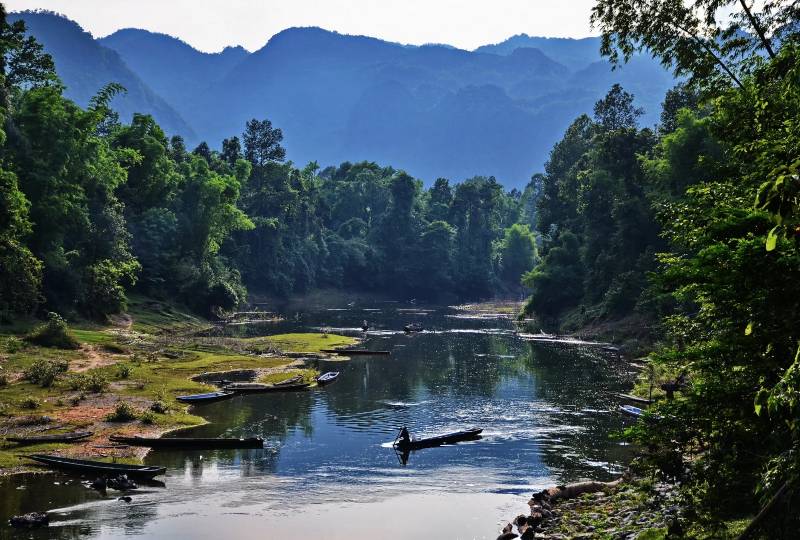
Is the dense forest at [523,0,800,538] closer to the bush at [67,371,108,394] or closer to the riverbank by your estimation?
the riverbank

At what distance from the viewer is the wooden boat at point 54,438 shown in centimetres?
4097

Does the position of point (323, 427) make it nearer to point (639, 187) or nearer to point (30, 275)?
point (30, 275)

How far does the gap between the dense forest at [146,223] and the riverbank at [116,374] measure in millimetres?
6391

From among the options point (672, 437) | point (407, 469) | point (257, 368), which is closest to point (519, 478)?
point (407, 469)

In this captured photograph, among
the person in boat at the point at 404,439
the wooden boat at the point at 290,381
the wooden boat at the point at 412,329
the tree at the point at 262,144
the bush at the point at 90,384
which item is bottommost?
the person in boat at the point at 404,439

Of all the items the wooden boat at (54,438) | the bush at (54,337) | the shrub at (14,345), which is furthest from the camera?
the bush at (54,337)

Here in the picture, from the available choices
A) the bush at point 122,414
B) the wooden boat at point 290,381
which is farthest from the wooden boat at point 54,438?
the wooden boat at point 290,381

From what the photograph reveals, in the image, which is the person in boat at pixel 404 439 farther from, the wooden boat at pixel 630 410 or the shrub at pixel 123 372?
the shrub at pixel 123 372

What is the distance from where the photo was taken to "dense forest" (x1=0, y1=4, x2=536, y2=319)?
84.6 metres

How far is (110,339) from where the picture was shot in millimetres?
77938

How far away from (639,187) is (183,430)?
77.5m

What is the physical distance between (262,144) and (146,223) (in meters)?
72.4

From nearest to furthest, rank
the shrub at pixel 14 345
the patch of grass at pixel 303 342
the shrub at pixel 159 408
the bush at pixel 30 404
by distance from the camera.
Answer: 1. the bush at pixel 30 404
2. the shrub at pixel 159 408
3. the shrub at pixel 14 345
4. the patch of grass at pixel 303 342

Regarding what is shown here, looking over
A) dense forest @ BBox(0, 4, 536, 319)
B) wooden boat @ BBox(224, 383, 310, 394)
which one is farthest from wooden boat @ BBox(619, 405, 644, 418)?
dense forest @ BBox(0, 4, 536, 319)
